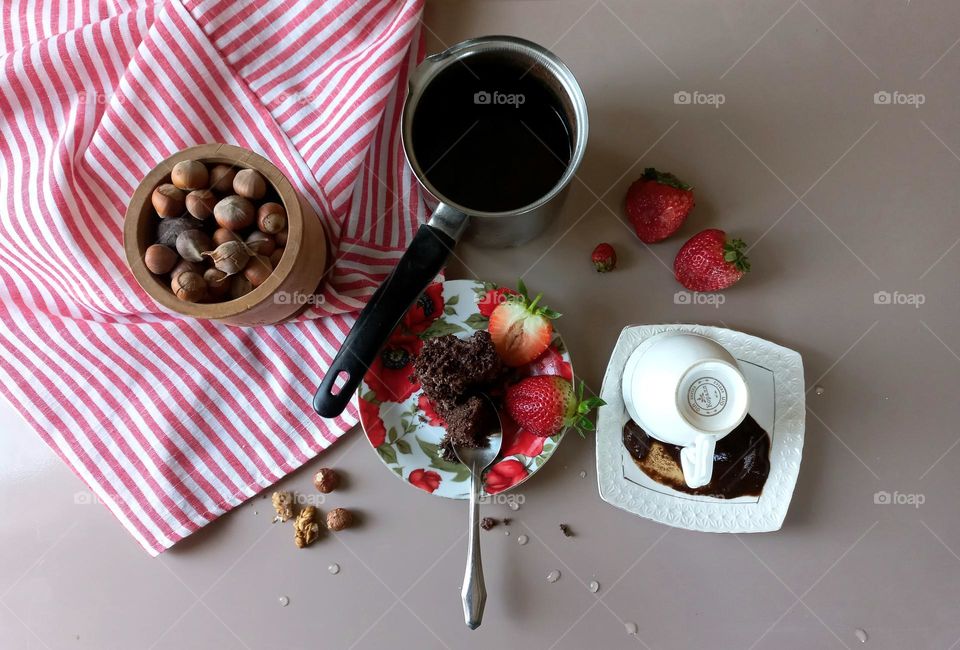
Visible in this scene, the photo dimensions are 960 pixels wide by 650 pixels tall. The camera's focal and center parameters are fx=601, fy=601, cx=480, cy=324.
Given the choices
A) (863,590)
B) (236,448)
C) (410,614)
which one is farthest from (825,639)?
(236,448)

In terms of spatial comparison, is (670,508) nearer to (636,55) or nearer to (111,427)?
(636,55)

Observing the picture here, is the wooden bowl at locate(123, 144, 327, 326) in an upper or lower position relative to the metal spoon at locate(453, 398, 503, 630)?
upper

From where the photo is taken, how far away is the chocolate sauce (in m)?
0.78

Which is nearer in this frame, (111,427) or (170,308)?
(170,308)

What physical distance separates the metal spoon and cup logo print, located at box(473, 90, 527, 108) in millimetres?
359

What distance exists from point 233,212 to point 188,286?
0.31 ft

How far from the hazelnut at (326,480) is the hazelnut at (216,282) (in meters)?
0.28

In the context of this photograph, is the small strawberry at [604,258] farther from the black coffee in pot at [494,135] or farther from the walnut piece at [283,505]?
the walnut piece at [283,505]

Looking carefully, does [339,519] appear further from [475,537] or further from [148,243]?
[148,243]

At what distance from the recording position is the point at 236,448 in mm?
815

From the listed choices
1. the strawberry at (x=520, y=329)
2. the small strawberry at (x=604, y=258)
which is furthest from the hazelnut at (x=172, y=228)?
the small strawberry at (x=604, y=258)

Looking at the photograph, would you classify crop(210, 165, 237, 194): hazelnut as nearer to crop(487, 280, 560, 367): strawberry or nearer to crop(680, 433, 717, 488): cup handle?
crop(487, 280, 560, 367): strawberry

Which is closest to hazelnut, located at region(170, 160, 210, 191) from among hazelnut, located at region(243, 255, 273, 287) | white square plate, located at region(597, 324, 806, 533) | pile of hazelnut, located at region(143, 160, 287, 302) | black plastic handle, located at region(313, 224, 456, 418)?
pile of hazelnut, located at region(143, 160, 287, 302)

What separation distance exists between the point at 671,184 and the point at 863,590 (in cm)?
62
